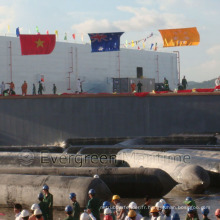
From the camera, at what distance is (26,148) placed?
29500 mm

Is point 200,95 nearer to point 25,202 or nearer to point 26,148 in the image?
point 26,148

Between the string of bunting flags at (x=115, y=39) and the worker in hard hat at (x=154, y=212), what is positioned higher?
the string of bunting flags at (x=115, y=39)

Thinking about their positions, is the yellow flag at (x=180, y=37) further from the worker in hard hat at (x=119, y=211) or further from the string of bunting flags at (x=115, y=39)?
the worker in hard hat at (x=119, y=211)

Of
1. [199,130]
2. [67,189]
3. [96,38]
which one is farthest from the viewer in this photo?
[96,38]

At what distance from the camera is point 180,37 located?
44781 millimetres

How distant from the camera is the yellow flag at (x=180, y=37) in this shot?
44.2m

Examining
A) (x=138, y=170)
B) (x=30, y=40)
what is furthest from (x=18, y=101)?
(x=138, y=170)

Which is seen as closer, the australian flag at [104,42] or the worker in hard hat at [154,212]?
the worker in hard hat at [154,212]

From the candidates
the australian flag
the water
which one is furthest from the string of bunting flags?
the water

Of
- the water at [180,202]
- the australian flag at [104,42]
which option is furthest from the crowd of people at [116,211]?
the australian flag at [104,42]

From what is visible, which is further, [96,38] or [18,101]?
[96,38]

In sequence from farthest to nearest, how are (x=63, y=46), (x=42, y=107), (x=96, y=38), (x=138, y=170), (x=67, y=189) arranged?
1. (x=63, y=46)
2. (x=96, y=38)
3. (x=42, y=107)
4. (x=138, y=170)
5. (x=67, y=189)

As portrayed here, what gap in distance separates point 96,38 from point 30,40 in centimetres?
590

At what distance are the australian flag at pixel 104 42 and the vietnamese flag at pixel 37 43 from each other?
4.02 m
